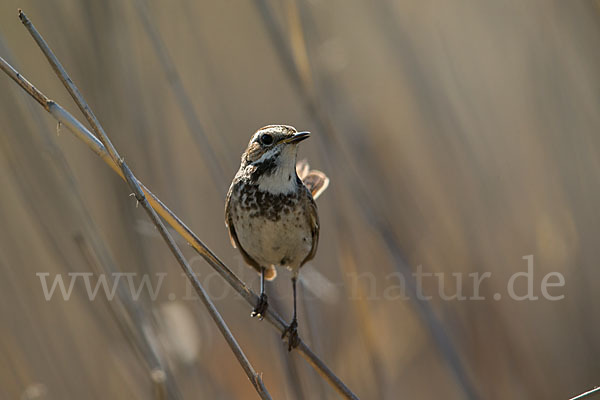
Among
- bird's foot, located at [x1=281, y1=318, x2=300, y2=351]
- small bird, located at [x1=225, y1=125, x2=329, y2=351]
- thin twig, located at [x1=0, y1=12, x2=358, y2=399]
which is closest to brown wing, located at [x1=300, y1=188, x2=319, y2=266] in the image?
small bird, located at [x1=225, y1=125, x2=329, y2=351]

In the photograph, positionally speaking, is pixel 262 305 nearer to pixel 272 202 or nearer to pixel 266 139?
pixel 272 202

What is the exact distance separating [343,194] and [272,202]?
756 millimetres

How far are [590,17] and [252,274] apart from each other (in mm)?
2107

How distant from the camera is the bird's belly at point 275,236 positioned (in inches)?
98.2

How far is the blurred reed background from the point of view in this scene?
8.52 feet

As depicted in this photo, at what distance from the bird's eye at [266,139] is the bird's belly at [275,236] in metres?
0.30

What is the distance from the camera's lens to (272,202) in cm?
249

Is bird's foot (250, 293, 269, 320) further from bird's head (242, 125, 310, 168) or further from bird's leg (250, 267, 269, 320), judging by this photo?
bird's head (242, 125, 310, 168)

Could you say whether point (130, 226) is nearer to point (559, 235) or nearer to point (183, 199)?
point (183, 199)

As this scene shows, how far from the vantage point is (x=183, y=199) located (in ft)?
11.0

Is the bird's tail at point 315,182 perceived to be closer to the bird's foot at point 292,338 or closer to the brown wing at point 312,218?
the brown wing at point 312,218

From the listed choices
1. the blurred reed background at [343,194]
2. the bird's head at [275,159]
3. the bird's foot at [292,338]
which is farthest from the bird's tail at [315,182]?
the bird's foot at [292,338]

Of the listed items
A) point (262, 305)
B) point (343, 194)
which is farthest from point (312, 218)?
point (343, 194)

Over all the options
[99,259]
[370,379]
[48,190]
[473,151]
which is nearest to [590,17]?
[473,151]
